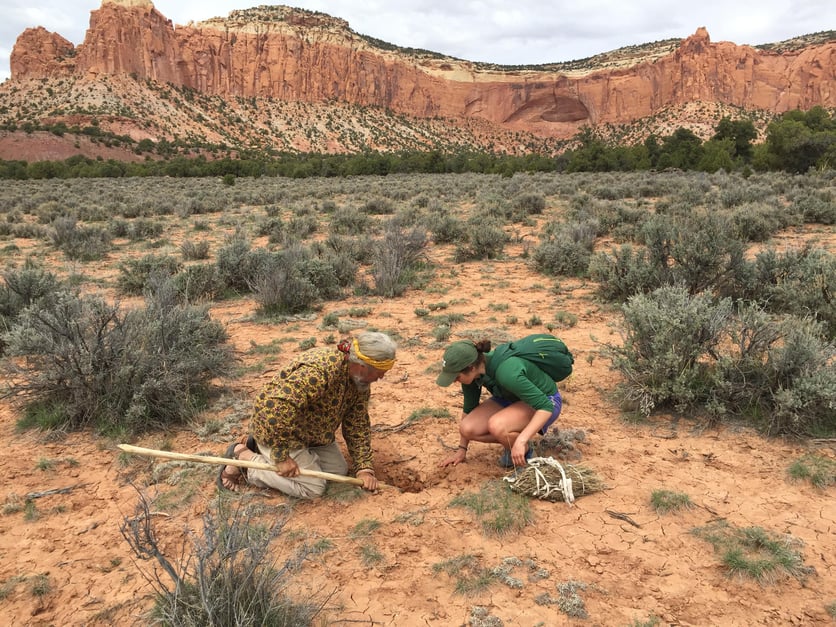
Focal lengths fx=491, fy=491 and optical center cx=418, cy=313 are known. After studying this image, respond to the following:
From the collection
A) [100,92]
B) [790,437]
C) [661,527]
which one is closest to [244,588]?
[661,527]

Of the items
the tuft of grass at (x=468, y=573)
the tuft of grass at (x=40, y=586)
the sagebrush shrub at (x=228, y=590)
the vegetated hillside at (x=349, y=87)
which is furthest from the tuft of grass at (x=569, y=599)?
the vegetated hillside at (x=349, y=87)

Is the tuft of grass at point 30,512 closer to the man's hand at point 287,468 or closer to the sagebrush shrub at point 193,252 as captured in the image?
the man's hand at point 287,468

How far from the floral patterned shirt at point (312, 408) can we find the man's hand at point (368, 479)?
0.10 ft

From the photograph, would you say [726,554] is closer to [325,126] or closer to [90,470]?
[90,470]

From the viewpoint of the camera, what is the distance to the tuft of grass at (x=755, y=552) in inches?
94.1

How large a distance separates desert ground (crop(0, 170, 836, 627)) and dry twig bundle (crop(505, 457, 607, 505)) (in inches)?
3.1

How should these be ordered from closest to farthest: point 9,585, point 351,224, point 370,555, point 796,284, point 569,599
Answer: point 569,599
point 9,585
point 370,555
point 796,284
point 351,224

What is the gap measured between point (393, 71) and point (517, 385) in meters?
95.3

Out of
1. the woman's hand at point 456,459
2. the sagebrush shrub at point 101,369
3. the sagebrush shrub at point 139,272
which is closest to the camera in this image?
the woman's hand at point 456,459

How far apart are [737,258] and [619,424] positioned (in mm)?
3639

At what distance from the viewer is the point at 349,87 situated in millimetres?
83750

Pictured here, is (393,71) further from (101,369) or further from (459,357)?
(459,357)

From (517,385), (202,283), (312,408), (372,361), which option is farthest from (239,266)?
(517,385)

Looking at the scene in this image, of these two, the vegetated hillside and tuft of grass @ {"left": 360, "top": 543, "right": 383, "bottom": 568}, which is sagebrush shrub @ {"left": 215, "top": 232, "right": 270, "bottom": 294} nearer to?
tuft of grass @ {"left": 360, "top": 543, "right": 383, "bottom": 568}
